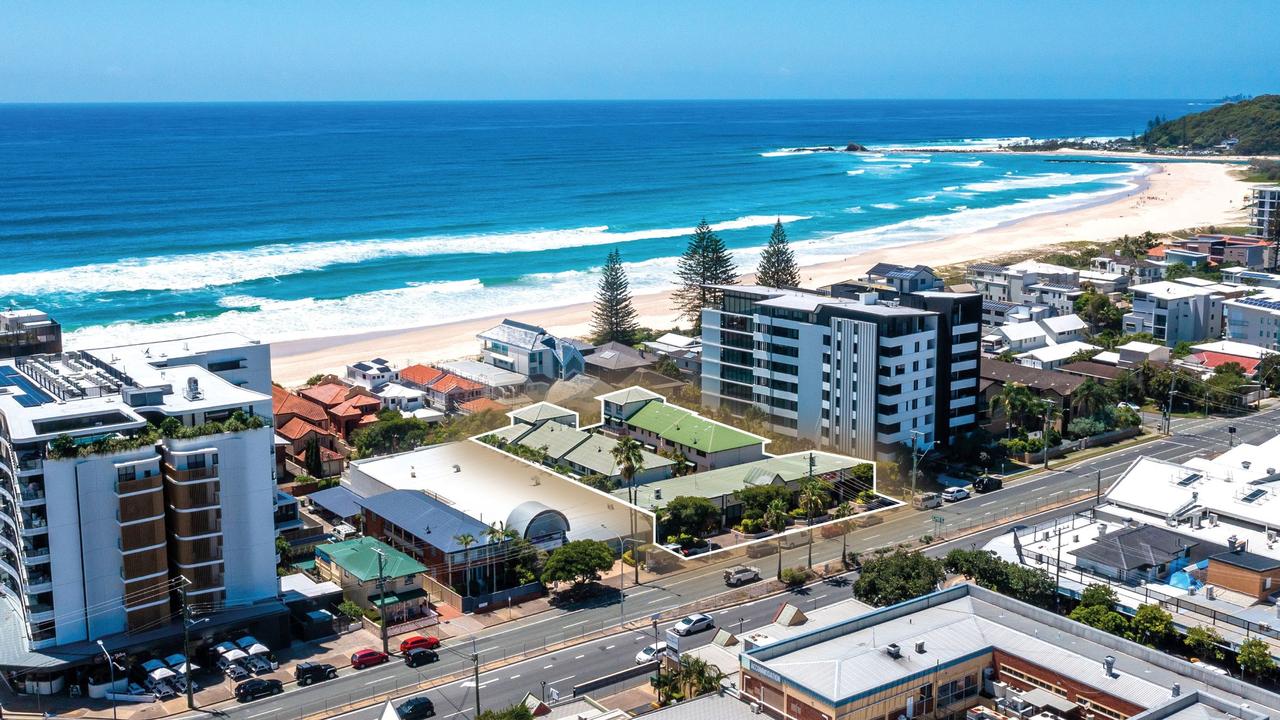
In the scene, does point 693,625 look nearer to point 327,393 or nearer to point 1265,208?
point 327,393

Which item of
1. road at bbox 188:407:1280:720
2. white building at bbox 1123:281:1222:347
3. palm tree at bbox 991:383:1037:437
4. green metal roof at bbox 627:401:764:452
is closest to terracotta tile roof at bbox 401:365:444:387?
green metal roof at bbox 627:401:764:452

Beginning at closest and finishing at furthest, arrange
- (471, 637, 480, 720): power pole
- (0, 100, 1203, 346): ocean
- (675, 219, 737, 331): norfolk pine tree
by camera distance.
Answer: (471, 637, 480, 720): power pole
(675, 219, 737, 331): norfolk pine tree
(0, 100, 1203, 346): ocean

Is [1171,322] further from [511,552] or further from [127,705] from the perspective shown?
[127,705]

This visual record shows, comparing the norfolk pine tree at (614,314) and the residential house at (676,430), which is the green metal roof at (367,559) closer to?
the residential house at (676,430)

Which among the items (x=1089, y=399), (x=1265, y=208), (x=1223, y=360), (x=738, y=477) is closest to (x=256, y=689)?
(x=738, y=477)

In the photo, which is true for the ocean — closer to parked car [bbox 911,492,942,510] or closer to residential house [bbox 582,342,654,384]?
residential house [bbox 582,342,654,384]
